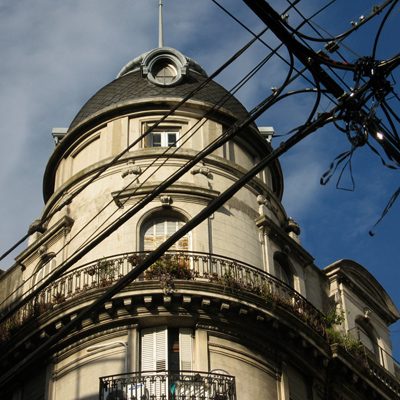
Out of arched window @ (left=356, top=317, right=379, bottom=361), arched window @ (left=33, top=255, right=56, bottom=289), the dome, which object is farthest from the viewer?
the dome

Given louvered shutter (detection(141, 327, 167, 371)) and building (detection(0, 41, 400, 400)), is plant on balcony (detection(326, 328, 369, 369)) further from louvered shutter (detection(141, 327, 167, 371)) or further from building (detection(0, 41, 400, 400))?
louvered shutter (detection(141, 327, 167, 371))

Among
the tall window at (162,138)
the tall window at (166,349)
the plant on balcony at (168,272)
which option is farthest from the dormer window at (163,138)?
the tall window at (166,349)

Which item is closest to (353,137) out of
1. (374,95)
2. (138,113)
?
(374,95)

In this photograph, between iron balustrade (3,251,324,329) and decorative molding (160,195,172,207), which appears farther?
decorative molding (160,195,172,207)

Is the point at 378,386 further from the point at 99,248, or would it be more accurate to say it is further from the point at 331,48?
the point at 331,48

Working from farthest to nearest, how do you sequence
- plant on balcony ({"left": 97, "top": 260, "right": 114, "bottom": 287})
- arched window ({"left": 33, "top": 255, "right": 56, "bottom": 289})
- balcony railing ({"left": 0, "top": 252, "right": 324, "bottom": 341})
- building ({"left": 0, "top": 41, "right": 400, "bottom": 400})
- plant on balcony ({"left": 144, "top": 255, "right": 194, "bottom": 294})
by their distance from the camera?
arched window ({"left": 33, "top": 255, "right": 56, "bottom": 289}) < plant on balcony ({"left": 97, "top": 260, "right": 114, "bottom": 287}) < balcony railing ({"left": 0, "top": 252, "right": 324, "bottom": 341}) < plant on balcony ({"left": 144, "top": 255, "right": 194, "bottom": 294}) < building ({"left": 0, "top": 41, "right": 400, "bottom": 400})

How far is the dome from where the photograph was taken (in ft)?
104

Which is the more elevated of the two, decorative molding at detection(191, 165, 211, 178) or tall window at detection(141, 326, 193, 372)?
decorative molding at detection(191, 165, 211, 178)

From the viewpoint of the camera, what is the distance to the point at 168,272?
25.0 metres

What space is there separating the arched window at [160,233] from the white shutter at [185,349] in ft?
9.83

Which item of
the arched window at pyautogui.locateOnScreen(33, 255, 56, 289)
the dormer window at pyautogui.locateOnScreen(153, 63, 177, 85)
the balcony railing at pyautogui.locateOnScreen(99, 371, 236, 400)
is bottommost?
the balcony railing at pyautogui.locateOnScreen(99, 371, 236, 400)

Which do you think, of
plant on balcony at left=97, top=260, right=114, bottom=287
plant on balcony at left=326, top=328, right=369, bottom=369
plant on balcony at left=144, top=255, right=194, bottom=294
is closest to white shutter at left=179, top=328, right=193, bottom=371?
plant on balcony at left=144, top=255, right=194, bottom=294

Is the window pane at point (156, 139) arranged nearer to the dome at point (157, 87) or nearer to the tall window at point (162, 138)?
the tall window at point (162, 138)

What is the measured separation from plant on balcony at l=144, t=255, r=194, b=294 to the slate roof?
24.1ft
